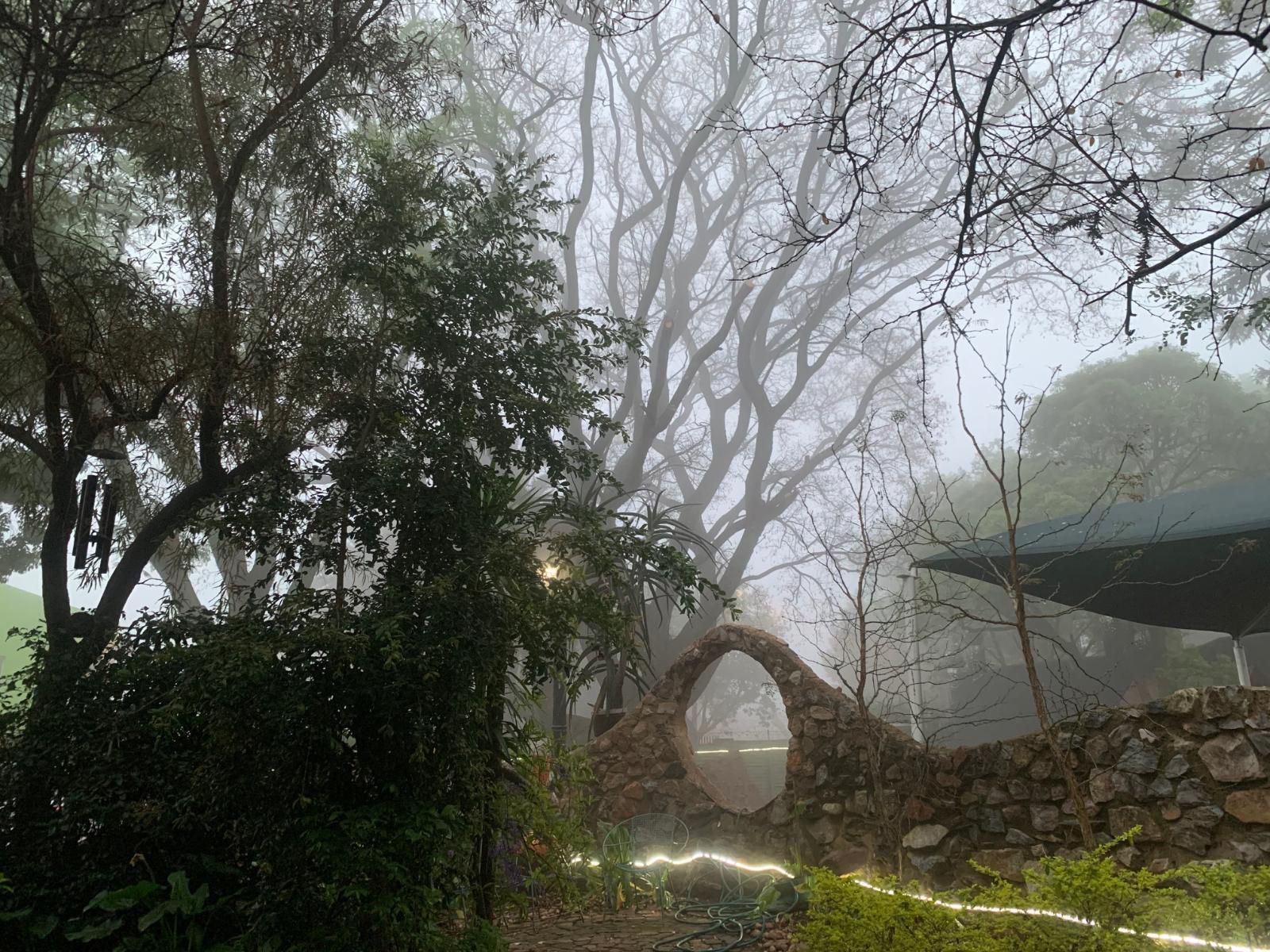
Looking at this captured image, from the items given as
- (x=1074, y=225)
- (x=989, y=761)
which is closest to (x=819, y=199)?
(x=989, y=761)

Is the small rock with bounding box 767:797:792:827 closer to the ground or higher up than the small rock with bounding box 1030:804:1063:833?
closer to the ground

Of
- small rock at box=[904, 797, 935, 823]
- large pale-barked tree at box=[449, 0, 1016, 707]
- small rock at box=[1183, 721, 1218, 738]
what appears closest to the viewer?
small rock at box=[1183, 721, 1218, 738]

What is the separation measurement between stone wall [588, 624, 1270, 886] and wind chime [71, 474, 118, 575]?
11.0 feet

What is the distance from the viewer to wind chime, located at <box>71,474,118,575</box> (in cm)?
396

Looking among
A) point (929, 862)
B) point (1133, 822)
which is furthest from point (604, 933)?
point (1133, 822)

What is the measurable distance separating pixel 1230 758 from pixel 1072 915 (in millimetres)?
1698

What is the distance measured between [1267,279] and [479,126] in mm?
12120

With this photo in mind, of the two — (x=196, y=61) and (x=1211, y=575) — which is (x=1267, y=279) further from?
(x=196, y=61)

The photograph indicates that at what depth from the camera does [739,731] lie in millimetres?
29391

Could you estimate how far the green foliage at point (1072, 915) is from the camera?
2.55 m

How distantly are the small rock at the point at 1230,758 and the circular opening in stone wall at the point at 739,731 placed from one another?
95.0 inches

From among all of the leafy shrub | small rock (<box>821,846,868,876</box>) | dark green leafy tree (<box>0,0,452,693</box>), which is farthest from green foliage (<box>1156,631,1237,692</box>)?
dark green leafy tree (<box>0,0,452,693</box>)

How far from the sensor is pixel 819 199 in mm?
13820

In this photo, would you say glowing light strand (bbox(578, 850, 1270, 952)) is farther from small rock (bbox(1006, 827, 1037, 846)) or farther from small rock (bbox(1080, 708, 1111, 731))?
small rock (bbox(1080, 708, 1111, 731))
